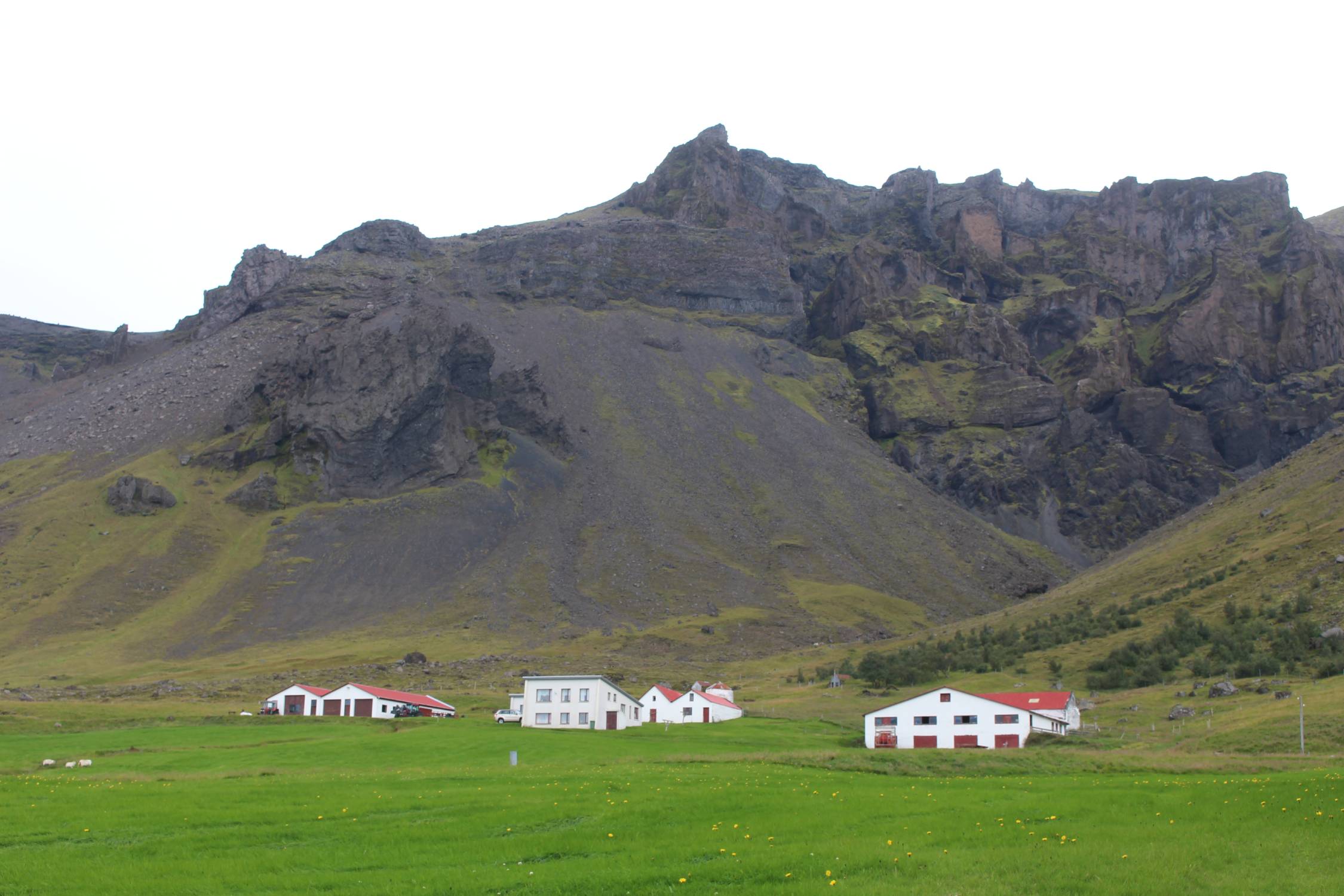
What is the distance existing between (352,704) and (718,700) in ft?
83.8


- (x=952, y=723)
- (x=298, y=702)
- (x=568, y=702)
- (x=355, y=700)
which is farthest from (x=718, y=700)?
(x=298, y=702)

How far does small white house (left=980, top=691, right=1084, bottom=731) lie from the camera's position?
6525 cm

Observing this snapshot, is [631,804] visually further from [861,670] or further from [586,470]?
[586,470]

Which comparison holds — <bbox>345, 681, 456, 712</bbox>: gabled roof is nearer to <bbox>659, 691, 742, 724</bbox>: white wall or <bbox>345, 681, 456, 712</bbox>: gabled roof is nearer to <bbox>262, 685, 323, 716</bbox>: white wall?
<bbox>262, 685, 323, 716</bbox>: white wall

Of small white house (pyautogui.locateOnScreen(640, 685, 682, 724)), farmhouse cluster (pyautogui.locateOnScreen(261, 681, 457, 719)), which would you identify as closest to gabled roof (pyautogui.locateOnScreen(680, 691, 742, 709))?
small white house (pyautogui.locateOnScreen(640, 685, 682, 724))

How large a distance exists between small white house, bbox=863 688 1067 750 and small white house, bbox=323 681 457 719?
31.9 metres

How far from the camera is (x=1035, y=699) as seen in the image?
6756 centimetres

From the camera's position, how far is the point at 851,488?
7239 inches

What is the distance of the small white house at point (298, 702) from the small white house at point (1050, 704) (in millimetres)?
46438

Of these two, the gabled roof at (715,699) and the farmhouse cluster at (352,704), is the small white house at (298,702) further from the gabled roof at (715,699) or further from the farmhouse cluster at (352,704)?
the gabled roof at (715,699)

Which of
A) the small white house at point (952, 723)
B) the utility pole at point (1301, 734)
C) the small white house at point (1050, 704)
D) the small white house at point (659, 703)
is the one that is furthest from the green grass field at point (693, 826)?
the small white house at point (659, 703)

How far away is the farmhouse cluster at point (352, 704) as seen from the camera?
81688mm

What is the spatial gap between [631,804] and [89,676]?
9725 cm

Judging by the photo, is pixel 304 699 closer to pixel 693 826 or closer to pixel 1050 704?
pixel 1050 704
